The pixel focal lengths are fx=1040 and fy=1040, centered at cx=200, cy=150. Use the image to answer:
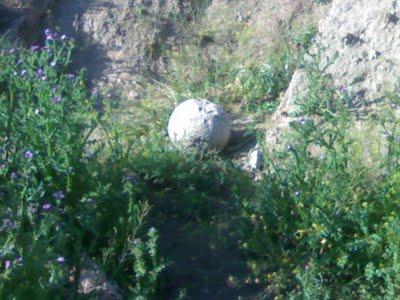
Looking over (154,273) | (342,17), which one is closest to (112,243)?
(154,273)

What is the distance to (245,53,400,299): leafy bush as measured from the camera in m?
5.95

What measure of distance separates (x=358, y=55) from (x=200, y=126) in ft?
4.30

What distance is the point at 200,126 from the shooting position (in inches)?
291

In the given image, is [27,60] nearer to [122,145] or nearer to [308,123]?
[122,145]

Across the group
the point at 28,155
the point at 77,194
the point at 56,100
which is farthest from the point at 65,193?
the point at 56,100

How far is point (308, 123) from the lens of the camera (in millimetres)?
6266

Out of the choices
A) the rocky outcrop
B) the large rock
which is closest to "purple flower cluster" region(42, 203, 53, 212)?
the large rock

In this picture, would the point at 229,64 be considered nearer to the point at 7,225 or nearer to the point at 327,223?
the point at 327,223

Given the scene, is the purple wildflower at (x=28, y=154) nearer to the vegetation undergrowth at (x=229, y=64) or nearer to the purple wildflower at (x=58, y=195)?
the purple wildflower at (x=58, y=195)

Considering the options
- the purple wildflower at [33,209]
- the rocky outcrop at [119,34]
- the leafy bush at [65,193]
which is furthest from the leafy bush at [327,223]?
the rocky outcrop at [119,34]

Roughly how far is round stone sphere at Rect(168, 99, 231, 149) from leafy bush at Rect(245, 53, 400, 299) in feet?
3.11

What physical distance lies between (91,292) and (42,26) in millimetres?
4188

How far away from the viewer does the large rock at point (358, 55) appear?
7.51 m

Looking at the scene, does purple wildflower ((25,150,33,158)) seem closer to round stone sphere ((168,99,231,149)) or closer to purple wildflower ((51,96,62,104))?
purple wildflower ((51,96,62,104))
